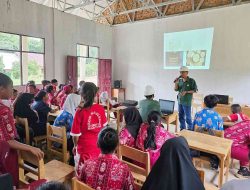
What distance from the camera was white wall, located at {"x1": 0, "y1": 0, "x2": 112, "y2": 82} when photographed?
540cm

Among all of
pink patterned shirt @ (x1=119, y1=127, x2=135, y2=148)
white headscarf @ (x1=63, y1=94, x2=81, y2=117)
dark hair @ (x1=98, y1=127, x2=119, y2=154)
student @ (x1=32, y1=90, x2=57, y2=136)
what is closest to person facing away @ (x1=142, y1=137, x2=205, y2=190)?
dark hair @ (x1=98, y1=127, x2=119, y2=154)

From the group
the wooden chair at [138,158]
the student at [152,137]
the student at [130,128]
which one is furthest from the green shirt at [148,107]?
the wooden chair at [138,158]

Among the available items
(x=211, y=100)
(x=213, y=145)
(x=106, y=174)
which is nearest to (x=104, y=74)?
(x=211, y=100)

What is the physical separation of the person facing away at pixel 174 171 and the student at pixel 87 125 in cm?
87

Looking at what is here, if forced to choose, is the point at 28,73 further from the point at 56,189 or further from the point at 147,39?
the point at 56,189

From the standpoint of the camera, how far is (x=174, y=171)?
120 centimetres

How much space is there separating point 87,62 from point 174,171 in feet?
Answer: 22.5

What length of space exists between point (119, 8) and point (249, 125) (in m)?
6.87

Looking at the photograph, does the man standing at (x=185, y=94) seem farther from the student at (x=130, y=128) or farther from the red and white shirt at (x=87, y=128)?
the red and white shirt at (x=87, y=128)

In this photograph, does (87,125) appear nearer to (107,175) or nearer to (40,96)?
(107,175)

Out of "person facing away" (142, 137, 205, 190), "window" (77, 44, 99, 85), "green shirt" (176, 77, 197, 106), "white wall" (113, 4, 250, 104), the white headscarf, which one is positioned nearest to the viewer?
"person facing away" (142, 137, 205, 190)

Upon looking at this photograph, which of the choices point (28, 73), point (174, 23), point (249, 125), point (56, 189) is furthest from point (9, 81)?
point (174, 23)

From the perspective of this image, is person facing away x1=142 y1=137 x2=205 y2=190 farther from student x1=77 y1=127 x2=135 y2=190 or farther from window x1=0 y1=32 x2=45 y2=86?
window x1=0 y1=32 x2=45 y2=86

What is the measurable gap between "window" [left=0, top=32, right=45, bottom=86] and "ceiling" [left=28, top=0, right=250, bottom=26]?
1763mm
